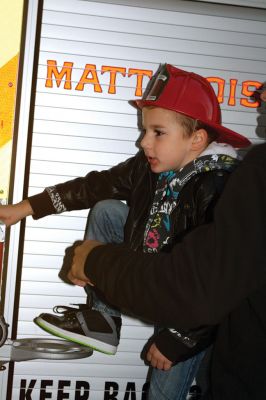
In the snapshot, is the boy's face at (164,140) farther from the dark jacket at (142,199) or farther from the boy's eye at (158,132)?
the dark jacket at (142,199)

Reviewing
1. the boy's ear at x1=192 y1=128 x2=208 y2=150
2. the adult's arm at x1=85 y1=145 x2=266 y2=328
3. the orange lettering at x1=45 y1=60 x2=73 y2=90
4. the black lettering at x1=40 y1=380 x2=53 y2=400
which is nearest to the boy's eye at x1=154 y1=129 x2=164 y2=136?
the boy's ear at x1=192 y1=128 x2=208 y2=150

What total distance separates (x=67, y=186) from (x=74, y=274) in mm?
1321

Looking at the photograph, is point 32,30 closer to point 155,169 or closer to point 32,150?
point 32,150

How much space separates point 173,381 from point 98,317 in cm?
43

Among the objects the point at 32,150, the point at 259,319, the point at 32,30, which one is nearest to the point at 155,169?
the point at 32,150

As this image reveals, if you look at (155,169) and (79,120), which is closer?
(155,169)

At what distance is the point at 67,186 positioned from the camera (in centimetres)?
279

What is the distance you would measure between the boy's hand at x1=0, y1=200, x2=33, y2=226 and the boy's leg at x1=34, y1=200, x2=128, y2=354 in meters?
0.30

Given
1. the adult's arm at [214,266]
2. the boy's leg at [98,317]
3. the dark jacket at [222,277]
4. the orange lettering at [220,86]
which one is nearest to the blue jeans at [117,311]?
the boy's leg at [98,317]

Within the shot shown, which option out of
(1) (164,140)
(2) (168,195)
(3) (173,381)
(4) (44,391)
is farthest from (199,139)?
(4) (44,391)

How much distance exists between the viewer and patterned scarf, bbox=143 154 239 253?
96.9 inches

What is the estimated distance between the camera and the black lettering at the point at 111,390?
9.96ft

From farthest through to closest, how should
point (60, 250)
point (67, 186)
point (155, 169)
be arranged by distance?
1. point (60, 250)
2. point (67, 186)
3. point (155, 169)

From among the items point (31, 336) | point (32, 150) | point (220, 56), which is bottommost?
point (31, 336)
